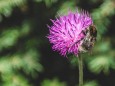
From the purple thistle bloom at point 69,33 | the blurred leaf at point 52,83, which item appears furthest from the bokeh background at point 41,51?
the purple thistle bloom at point 69,33

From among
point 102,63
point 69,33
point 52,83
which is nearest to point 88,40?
point 69,33

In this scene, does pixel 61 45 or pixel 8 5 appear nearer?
pixel 61 45

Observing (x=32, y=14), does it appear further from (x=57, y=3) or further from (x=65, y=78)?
(x=65, y=78)

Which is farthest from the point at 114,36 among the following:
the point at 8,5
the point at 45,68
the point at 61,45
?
the point at 61,45

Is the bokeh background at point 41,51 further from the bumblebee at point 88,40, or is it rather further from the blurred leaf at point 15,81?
the bumblebee at point 88,40

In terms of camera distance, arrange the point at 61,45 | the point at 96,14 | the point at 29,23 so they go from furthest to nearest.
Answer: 1. the point at 29,23
2. the point at 96,14
3. the point at 61,45

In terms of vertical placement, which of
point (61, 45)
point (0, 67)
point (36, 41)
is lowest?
point (61, 45)
